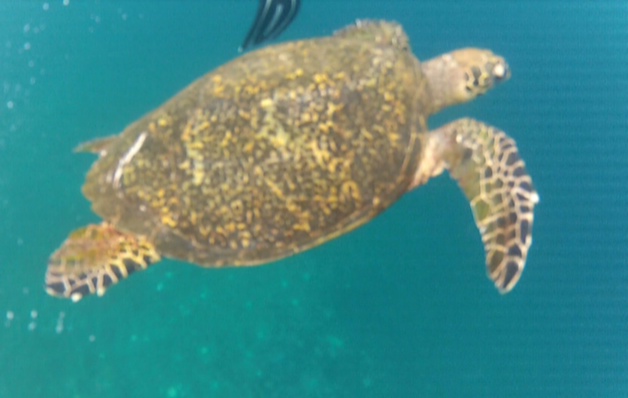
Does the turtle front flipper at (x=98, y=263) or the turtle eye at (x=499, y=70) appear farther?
the turtle eye at (x=499, y=70)

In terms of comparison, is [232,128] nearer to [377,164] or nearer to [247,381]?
[377,164]

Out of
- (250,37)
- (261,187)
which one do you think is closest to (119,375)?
(261,187)

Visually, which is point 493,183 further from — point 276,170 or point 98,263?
point 98,263

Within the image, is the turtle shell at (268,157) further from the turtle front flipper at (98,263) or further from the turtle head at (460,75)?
the turtle head at (460,75)

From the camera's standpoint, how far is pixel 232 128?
221 cm

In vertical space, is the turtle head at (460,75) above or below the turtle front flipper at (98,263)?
above

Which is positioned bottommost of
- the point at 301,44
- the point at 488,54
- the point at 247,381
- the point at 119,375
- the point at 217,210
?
the point at 247,381

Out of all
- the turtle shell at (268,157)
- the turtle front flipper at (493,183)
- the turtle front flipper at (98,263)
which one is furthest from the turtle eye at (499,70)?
the turtle front flipper at (98,263)

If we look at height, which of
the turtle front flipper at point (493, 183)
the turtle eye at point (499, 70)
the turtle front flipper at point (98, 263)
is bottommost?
the turtle front flipper at point (493, 183)

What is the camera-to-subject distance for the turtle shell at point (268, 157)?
87.6 inches

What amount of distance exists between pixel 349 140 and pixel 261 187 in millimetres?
455

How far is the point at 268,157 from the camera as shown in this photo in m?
2.23

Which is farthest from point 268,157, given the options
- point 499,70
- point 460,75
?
point 499,70

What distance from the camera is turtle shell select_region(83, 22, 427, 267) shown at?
7.30 feet
